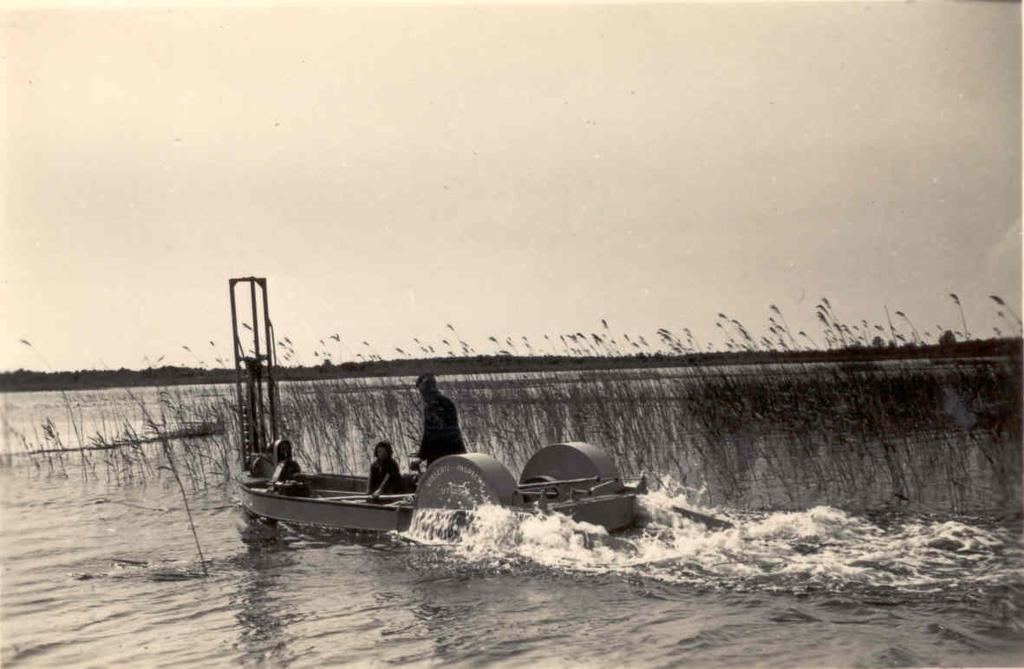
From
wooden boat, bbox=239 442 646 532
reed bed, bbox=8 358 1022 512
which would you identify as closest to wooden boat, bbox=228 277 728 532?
wooden boat, bbox=239 442 646 532

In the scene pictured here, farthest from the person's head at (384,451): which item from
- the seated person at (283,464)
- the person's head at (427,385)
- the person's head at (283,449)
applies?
the person's head at (283,449)

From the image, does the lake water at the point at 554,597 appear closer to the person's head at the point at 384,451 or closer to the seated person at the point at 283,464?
the person's head at the point at 384,451

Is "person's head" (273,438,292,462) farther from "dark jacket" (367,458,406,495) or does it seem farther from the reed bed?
the reed bed

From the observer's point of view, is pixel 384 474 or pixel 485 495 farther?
pixel 384 474

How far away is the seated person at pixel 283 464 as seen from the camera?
12453mm

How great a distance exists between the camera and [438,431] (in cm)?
1102

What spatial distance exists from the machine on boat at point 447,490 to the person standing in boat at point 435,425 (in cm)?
49

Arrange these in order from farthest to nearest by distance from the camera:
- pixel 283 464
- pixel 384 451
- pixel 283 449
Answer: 1. pixel 283 449
2. pixel 283 464
3. pixel 384 451

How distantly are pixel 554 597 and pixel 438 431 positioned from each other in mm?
3376

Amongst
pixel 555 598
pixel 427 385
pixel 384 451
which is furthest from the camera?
pixel 384 451

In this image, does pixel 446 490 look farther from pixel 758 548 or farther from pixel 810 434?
pixel 810 434

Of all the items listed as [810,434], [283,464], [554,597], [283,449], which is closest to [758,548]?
[554,597]

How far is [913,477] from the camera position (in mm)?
12406

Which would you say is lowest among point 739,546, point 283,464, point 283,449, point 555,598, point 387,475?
point 555,598
